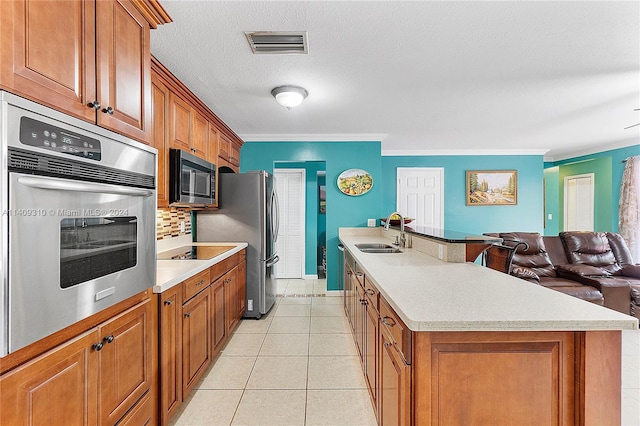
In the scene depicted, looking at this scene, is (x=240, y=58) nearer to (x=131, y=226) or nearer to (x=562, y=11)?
(x=131, y=226)

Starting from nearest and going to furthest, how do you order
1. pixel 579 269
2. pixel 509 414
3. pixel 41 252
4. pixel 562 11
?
pixel 41 252, pixel 509 414, pixel 562 11, pixel 579 269

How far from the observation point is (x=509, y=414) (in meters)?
1.11

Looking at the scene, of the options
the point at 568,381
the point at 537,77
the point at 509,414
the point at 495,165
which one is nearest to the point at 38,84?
the point at 509,414

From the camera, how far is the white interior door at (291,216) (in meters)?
5.50

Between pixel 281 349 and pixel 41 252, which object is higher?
pixel 41 252

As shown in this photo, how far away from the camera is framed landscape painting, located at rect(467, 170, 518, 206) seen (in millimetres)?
5680

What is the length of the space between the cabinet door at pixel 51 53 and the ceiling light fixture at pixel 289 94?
1.65 meters

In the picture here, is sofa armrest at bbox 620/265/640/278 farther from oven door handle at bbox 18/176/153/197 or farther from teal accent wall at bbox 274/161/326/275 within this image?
oven door handle at bbox 18/176/153/197

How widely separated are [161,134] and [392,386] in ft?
7.25

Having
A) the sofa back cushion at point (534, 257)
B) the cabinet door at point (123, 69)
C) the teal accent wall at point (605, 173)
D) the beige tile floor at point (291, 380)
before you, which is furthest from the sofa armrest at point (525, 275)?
the cabinet door at point (123, 69)

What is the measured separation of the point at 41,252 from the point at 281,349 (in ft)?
7.26

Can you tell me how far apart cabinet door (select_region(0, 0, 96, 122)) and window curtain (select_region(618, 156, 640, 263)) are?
22.2ft

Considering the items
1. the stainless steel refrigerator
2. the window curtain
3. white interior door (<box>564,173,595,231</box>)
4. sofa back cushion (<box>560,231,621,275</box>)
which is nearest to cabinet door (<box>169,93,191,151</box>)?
the stainless steel refrigerator

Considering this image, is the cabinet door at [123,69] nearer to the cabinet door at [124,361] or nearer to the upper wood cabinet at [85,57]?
the upper wood cabinet at [85,57]
